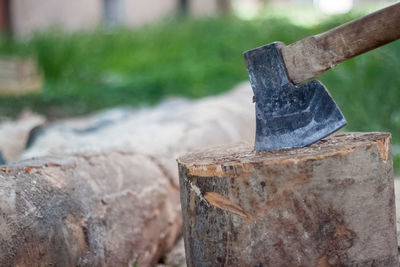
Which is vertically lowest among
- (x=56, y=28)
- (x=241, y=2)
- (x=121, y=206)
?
(x=121, y=206)

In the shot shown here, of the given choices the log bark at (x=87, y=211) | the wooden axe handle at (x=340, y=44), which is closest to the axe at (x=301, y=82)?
the wooden axe handle at (x=340, y=44)

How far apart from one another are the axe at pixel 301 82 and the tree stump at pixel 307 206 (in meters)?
0.09

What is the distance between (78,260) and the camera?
1.83m

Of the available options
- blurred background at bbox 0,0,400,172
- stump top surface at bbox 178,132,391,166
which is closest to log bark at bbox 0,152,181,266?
stump top surface at bbox 178,132,391,166

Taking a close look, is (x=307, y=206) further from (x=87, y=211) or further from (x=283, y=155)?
(x=87, y=211)

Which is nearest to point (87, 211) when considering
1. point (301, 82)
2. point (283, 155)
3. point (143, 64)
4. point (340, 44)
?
point (283, 155)

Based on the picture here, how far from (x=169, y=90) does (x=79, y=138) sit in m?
3.05

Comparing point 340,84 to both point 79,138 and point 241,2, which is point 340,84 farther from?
point 241,2

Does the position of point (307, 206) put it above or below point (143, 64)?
below

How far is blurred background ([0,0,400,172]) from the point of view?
4418mm

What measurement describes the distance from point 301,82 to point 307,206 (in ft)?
1.33

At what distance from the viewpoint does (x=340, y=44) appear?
152 cm

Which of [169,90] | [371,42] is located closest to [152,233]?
[371,42]

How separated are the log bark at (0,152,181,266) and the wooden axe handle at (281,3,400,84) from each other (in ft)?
3.02
